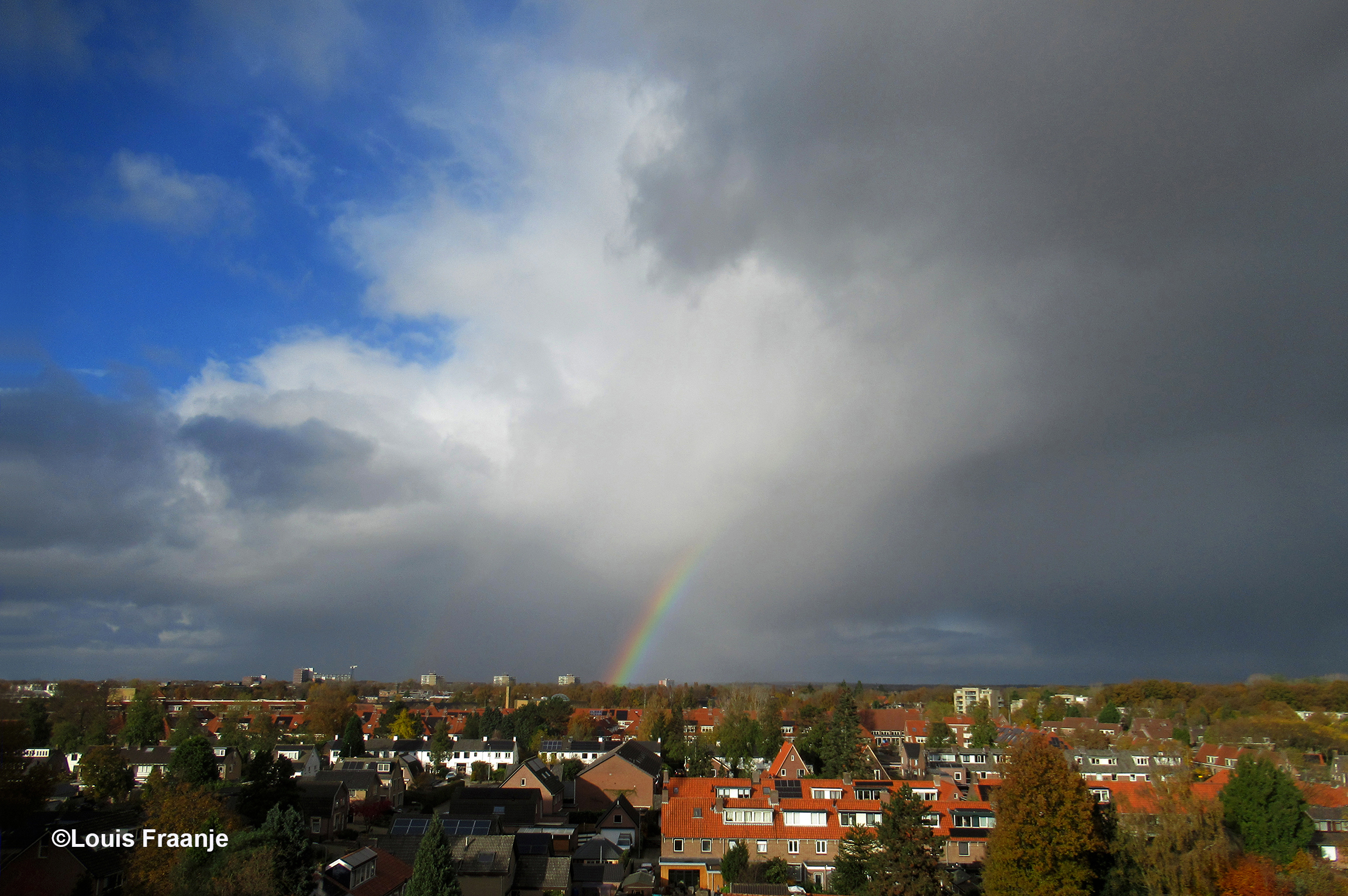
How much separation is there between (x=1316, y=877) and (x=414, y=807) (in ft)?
186

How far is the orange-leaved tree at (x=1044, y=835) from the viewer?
32.6m

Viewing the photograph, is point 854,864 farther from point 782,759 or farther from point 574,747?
point 574,747

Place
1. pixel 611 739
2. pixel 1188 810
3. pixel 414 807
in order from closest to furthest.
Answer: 1. pixel 1188 810
2. pixel 414 807
3. pixel 611 739

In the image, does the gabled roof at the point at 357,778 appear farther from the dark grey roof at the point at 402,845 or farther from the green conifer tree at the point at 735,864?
the green conifer tree at the point at 735,864

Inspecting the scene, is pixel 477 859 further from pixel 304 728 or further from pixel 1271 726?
pixel 1271 726

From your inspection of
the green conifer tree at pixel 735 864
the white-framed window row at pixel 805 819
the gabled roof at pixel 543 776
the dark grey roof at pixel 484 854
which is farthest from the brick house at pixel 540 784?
the green conifer tree at pixel 735 864

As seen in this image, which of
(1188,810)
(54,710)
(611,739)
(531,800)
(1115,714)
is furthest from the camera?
(1115,714)

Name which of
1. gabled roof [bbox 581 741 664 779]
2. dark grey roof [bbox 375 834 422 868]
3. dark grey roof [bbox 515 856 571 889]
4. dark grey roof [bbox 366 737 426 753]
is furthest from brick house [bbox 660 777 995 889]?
dark grey roof [bbox 366 737 426 753]

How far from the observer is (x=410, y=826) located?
143 feet

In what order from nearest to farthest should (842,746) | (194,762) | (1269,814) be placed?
1. (1269,814)
2. (194,762)
3. (842,746)

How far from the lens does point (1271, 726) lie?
3413 inches

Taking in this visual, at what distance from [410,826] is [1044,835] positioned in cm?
3253

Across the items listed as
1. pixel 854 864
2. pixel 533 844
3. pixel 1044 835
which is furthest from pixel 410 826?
pixel 1044 835

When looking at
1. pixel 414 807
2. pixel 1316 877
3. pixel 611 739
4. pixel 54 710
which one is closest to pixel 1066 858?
pixel 1316 877
